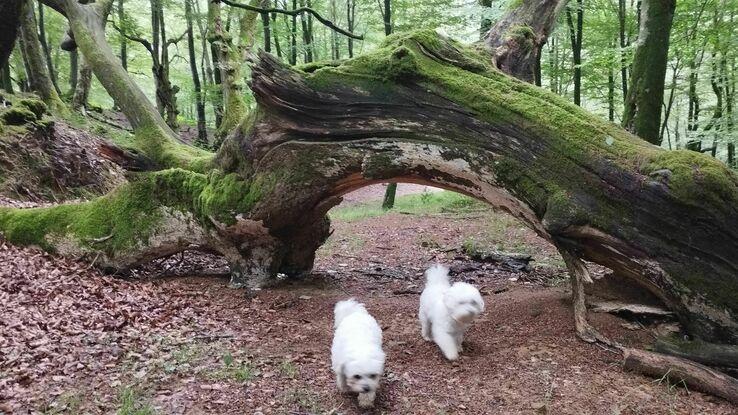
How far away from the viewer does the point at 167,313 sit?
583cm

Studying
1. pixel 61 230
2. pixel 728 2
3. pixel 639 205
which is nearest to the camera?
pixel 639 205

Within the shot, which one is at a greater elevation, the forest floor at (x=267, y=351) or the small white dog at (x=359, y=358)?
the small white dog at (x=359, y=358)

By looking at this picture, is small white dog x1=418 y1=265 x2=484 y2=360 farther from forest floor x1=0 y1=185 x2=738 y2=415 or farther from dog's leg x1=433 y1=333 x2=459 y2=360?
forest floor x1=0 y1=185 x2=738 y2=415

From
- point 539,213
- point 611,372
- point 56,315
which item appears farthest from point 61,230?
point 611,372

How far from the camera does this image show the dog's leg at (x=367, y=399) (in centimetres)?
370

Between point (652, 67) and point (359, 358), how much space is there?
6345 millimetres

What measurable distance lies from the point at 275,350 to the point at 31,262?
4064mm

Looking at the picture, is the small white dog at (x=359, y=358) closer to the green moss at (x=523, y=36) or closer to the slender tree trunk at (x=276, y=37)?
the green moss at (x=523, y=36)

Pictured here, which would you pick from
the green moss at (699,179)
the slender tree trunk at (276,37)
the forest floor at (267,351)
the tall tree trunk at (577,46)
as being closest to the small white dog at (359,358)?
the forest floor at (267,351)

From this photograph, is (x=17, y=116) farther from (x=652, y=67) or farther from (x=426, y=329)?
(x=652, y=67)

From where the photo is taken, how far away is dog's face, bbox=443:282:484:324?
4328 mm

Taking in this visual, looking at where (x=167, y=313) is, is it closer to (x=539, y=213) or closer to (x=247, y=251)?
(x=247, y=251)

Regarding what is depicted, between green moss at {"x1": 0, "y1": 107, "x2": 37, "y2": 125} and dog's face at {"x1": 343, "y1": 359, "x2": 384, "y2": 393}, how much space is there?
37.1 ft

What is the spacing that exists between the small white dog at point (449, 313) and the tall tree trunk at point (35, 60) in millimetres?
15461
